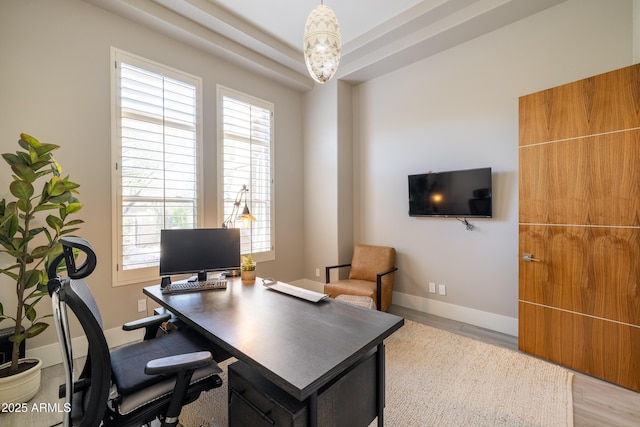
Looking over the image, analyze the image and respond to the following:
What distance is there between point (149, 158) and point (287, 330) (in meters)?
2.53

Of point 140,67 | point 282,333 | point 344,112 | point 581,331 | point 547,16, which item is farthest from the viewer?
point 344,112

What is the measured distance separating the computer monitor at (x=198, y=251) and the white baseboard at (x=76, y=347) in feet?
4.15

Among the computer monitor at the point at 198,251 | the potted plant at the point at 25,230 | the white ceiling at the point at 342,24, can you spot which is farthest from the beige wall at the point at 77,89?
the computer monitor at the point at 198,251

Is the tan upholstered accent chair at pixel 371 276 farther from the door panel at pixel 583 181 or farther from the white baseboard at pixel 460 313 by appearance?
the door panel at pixel 583 181

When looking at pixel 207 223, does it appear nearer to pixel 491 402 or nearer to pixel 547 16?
pixel 491 402

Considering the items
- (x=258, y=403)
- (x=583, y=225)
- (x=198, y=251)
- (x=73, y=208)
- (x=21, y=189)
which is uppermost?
(x=21, y=189)

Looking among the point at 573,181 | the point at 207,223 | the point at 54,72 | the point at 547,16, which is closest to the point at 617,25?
the point at 547,16

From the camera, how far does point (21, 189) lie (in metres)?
1.94

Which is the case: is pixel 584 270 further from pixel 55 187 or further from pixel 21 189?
pixel 21 189

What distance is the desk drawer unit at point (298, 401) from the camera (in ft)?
3.72

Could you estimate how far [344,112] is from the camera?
13.7 feet

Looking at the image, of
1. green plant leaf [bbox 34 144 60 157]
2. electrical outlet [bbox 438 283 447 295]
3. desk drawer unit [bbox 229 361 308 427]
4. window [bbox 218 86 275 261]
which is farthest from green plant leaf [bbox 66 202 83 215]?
electrical outlet [bbox 438 283 447 295]

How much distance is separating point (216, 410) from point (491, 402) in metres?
1.95

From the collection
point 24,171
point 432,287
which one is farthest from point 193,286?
point 432,287
